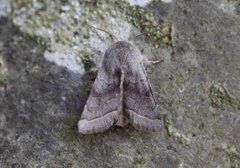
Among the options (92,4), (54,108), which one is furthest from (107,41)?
(54,108)

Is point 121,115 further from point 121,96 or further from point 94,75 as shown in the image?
point 94,75

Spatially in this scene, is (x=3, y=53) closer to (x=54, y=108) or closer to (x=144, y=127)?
(x=54, y=108)

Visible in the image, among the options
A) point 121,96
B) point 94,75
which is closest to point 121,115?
point 121,96

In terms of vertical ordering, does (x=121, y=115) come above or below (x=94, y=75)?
below
